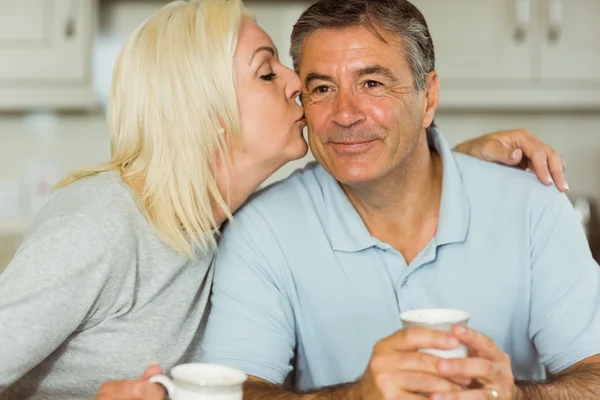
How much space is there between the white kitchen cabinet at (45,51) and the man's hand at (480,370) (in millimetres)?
2108

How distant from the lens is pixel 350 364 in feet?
5.17

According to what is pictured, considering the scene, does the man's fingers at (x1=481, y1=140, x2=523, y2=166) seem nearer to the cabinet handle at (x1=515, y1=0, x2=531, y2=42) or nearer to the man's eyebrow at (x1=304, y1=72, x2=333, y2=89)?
the man's eyebrow at (x1=304, y1=72, x2=333, y2=89)

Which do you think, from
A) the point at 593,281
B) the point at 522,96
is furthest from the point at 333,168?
the point at 522,96

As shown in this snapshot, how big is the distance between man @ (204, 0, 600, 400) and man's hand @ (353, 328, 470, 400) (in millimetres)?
332

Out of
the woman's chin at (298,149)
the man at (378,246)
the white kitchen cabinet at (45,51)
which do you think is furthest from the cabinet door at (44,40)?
the woman's chin at (298,149)

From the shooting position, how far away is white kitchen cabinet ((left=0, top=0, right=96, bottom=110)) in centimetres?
288

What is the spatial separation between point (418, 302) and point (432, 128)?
0.46 metres

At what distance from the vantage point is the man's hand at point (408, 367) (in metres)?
1.06

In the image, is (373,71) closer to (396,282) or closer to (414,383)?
(396,282)

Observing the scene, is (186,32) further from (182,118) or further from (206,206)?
(206,206)

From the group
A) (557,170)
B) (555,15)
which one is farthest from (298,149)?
(555,15)

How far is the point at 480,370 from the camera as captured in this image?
3.61 feet

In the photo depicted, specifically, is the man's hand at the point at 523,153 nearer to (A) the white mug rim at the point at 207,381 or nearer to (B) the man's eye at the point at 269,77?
(B) the man's eye at the point at 269,77

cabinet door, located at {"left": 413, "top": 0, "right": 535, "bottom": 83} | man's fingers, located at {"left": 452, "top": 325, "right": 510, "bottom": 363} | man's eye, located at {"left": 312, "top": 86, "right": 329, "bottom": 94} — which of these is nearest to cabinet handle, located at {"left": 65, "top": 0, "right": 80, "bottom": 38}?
cabinet door, located at {"left": 413, "top": 0, "right": 535, "bottom": 83}
